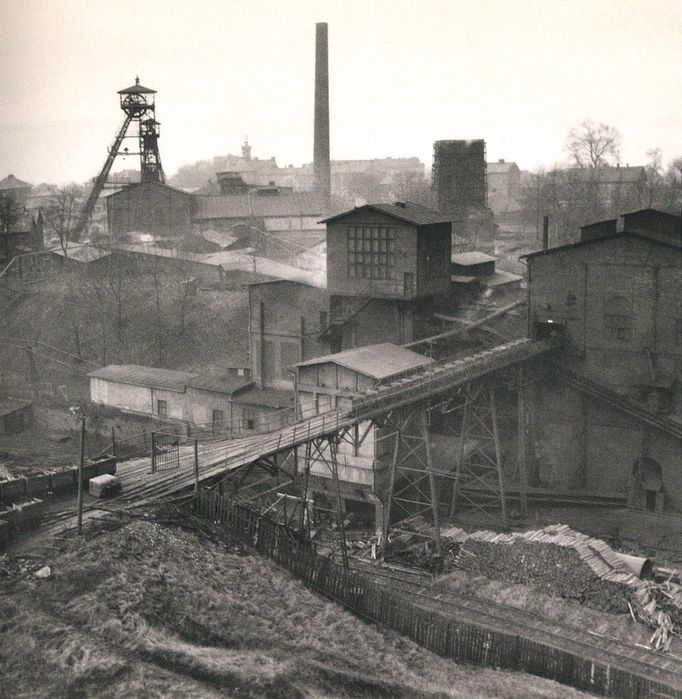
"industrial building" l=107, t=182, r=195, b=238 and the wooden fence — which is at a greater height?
"industrial building" l=107, t=182, r=195, b=238

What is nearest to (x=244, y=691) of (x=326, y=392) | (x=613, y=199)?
(x=326, y=392)

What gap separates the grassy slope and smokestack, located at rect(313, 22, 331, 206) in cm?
3339

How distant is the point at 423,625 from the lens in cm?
1368

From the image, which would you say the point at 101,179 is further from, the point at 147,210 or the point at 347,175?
the point at 347,175

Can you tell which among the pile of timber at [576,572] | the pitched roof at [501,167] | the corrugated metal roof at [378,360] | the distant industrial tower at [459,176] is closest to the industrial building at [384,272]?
the corrugated metal roof at [378,360]

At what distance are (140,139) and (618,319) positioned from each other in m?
26.8

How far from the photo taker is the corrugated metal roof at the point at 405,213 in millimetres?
25281

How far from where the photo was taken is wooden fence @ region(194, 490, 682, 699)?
1302cm

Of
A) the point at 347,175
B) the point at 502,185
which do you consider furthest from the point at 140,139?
the point at 347,175

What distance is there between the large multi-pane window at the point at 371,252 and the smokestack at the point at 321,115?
18.7 m

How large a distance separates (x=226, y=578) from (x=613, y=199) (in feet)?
72.4

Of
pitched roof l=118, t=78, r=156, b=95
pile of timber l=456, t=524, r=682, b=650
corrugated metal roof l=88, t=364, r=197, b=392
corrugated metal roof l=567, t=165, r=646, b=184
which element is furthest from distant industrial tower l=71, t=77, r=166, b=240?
pile of timber l=456, t=524, r=682, b=650

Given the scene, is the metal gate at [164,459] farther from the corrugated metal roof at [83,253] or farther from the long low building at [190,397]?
the corrugated metal roof at [83,253]

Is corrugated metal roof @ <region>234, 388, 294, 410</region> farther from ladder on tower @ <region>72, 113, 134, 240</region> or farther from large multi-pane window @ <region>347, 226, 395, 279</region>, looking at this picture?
ladder on tower @ <region>72, 113, 134, 240</region>
